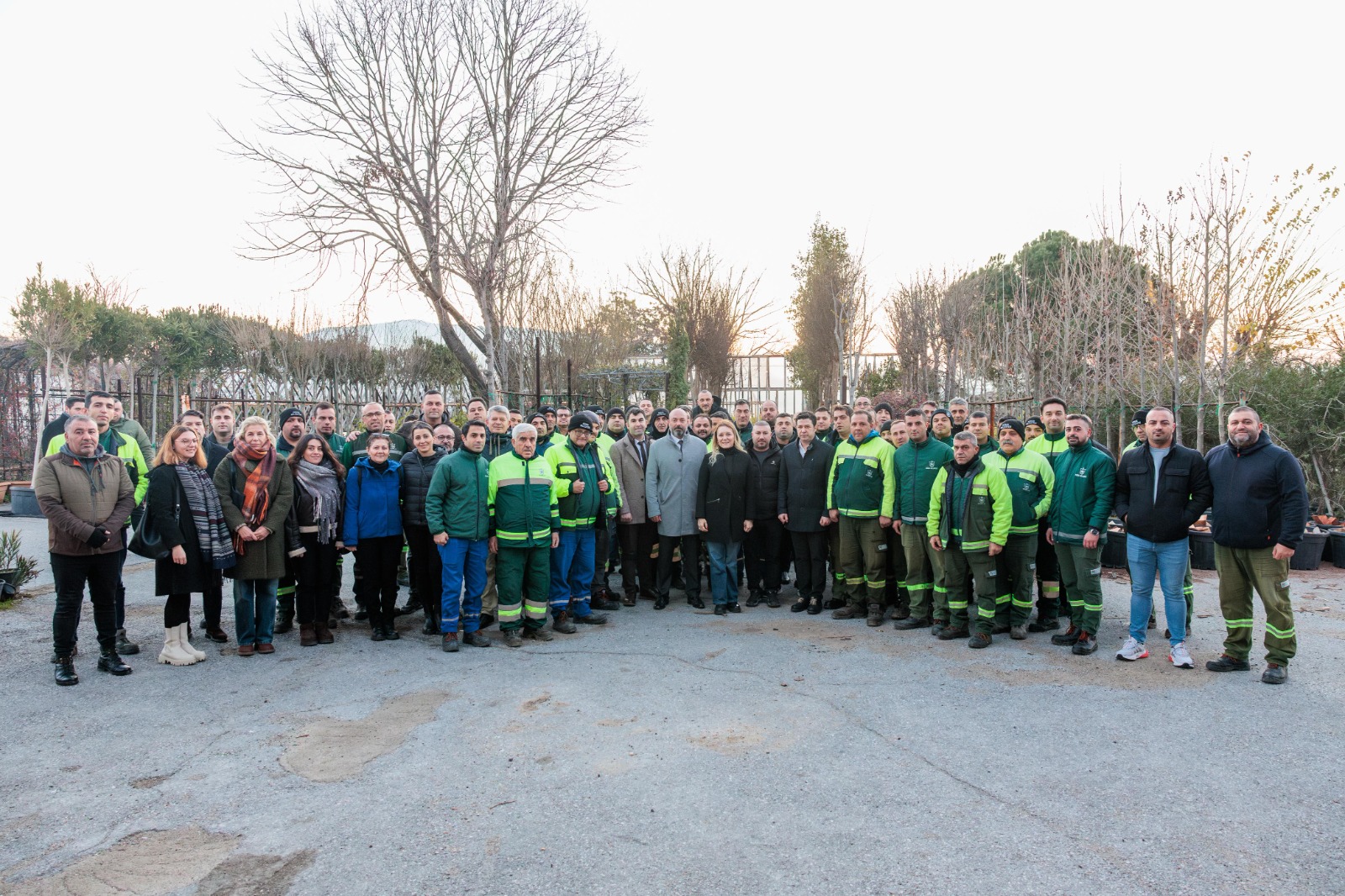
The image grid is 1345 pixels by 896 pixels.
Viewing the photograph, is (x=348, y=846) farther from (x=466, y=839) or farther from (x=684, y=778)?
(x=684, y=778)

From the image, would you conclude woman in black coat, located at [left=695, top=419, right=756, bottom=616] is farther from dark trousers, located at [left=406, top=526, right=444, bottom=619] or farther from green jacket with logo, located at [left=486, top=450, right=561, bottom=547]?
dark trousers, located at [left=406, top=526, right=444, bottom=619]

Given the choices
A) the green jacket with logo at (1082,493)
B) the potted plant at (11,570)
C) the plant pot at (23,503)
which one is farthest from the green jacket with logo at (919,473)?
the plant pot at (23,503)

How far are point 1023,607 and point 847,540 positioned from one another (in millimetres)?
1701

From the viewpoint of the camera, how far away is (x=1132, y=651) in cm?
625

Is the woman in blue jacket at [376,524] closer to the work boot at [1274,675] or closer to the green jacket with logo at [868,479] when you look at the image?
the green jacket with logo at [868,479]

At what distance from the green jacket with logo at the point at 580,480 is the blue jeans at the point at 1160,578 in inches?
179

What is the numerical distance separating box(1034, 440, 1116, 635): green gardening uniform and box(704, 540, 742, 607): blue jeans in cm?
303

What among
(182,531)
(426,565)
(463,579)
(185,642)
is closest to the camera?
(182,531)

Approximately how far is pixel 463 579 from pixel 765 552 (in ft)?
10.8

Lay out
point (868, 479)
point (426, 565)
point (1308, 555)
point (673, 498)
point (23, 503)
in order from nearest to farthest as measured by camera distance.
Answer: point (426, 565)
point (868, 479)
point (673, 498)
point (1308, 555)
point (23, 503)

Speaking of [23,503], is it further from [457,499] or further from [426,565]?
[457,499]

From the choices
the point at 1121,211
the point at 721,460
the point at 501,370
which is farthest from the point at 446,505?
the point at 501,370

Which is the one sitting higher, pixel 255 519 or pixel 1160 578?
pixel 255 519

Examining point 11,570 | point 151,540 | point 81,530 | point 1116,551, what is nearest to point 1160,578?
point 1116,551
